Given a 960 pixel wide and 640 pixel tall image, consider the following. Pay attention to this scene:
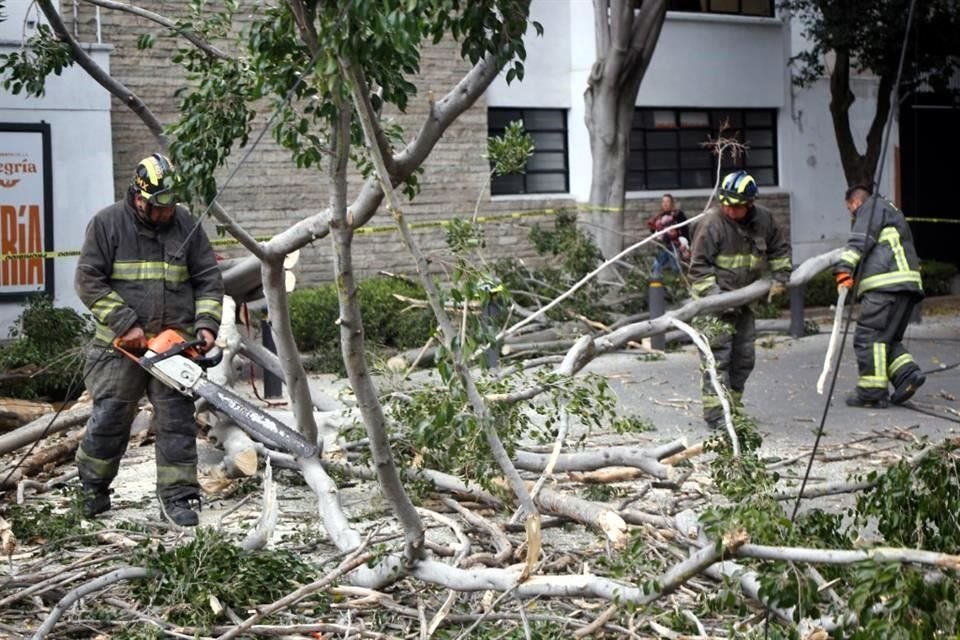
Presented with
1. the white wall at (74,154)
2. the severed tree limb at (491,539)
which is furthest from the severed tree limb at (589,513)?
the white wall at (74,154)

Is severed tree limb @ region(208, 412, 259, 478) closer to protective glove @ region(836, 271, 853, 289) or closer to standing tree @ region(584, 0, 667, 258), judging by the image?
protective glove @ region(836, 271, 853, 289)

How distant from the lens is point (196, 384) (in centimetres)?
682

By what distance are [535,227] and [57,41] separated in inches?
343

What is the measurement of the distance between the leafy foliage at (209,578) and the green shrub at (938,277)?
16447 millimetres

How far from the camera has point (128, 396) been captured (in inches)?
279

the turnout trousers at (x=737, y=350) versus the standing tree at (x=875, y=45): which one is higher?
the standing tree at (x=875, y=45)

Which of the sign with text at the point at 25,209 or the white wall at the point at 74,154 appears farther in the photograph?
the white wall at the point at 74,154

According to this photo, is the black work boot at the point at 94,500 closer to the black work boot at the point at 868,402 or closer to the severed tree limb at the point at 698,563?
the severed tree limb at the point at 698,563

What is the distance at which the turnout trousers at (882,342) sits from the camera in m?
10.5

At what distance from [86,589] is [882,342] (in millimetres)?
7134

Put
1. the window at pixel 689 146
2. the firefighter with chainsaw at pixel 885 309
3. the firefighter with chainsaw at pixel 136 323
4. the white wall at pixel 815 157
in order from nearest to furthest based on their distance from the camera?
the firefighter with chainsaw at pixel 136 323 < the firefighter with chainsaw at pixel 885 309 < the window at pixel 689 146 < the white wall at pixel 815 157

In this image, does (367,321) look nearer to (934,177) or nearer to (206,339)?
(206,339)

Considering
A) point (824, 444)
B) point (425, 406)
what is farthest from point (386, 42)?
point (824, 444)

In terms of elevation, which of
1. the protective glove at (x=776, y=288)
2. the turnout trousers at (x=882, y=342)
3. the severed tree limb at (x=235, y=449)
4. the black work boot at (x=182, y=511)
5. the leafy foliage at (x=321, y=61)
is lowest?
the black work boot at (x=182, y=511)
